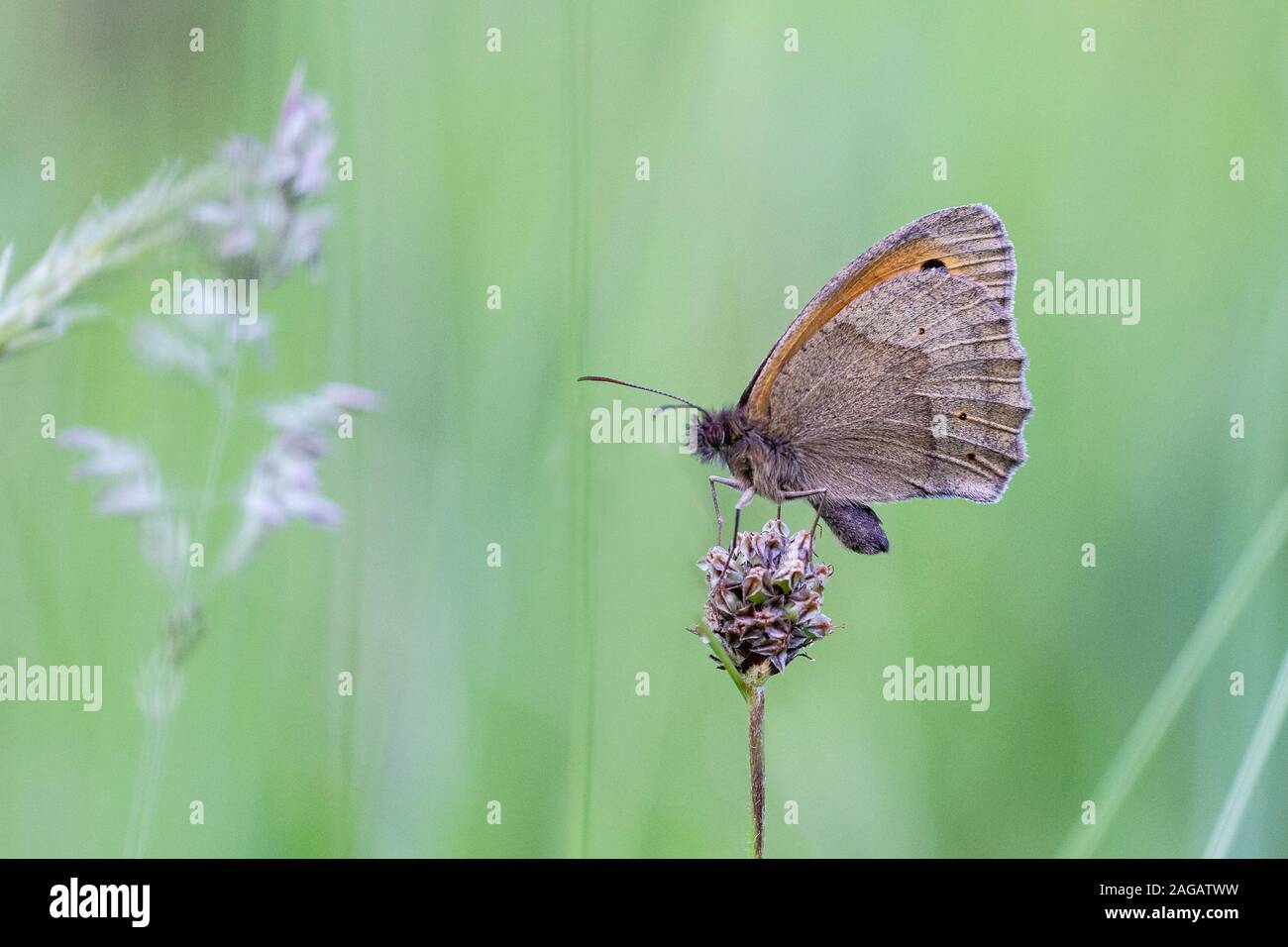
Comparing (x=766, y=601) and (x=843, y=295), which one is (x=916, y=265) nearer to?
(x=843, y=295)

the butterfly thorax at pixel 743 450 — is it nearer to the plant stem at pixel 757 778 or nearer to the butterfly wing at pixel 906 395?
the butterfly wing at pixel 906 395

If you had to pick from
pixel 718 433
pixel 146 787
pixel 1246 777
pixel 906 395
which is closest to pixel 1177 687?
pixel 1246 777

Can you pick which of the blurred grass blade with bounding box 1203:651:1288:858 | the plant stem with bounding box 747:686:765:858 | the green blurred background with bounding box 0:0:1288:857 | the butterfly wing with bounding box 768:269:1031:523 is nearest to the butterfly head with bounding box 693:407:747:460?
the butterfly wing with bounding box 768:269:1031:523

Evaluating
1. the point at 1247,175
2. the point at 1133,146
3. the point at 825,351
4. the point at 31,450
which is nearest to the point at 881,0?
the point at 1133,146

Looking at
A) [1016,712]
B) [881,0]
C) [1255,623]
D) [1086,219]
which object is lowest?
[1016,712]

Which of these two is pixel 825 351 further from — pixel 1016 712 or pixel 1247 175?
pixel 1247 175

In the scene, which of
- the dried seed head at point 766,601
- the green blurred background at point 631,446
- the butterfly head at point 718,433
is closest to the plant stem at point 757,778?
the dried seed head at point 766,601

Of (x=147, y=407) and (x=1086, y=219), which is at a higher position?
(x=1086, y=219)

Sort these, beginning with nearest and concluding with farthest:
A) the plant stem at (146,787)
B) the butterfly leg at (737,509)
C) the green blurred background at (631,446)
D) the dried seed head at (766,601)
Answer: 1. the plant stem at (146,787)
2. the dried seed head at (766,601)
3. the butterfly leg at (737,509)
4. the green blurred background at (631,446)
